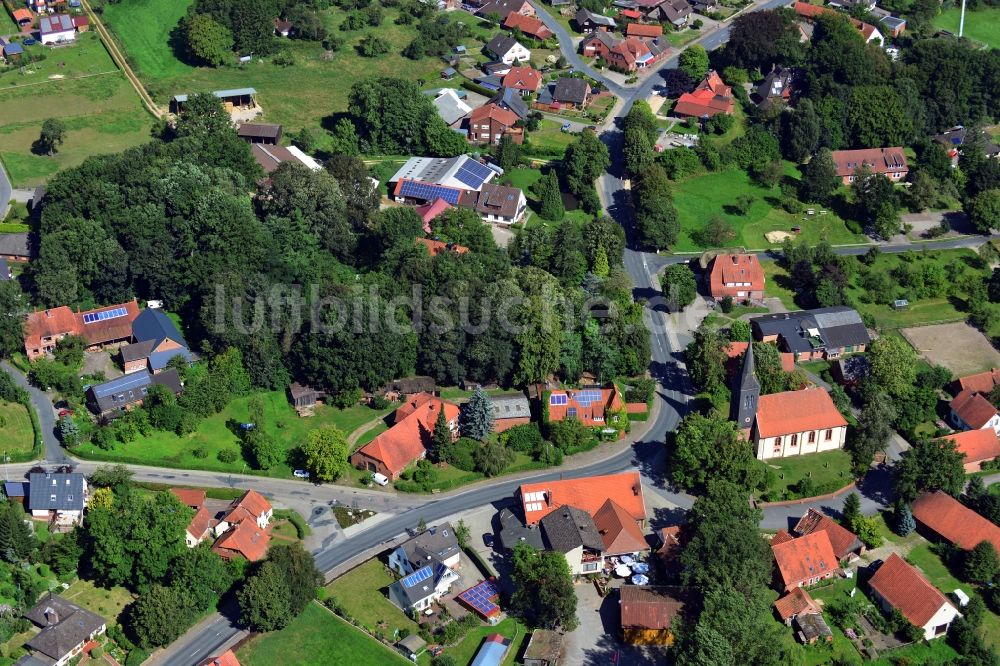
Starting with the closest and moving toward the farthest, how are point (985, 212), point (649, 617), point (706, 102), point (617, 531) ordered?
point (649, 617), point (617, 531), point (985, 212), point (706, 102)

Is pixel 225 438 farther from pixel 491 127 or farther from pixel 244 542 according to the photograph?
pixel 491 127

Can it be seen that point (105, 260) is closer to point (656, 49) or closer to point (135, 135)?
point (135, 135)

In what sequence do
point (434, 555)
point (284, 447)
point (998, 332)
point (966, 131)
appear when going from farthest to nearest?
point (966, 131)
point (998, 332)
point (284, 447)
point (434, 555)

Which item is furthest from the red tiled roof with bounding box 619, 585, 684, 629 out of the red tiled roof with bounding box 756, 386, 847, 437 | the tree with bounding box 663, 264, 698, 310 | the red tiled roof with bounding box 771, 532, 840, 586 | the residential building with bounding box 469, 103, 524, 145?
the residential building with bounding box 469, 103, 524, 145

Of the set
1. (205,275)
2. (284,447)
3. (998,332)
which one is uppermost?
(205,275)

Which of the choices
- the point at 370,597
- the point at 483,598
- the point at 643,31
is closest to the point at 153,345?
the point at 370,597

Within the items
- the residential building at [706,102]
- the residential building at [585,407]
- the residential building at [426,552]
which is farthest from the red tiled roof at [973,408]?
the residential building at [706,102]

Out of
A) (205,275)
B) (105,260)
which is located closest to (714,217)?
(205,275)

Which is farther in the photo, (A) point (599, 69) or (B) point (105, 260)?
(A) point (599, 69)
